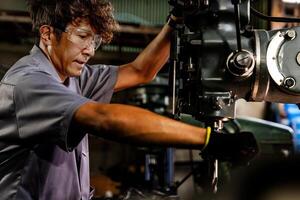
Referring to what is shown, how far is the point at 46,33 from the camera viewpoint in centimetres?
191

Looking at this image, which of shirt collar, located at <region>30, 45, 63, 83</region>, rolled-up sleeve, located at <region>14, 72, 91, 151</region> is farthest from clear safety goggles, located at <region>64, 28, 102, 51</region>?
rolled-up sleeve, located at <region>14, 72, 91, 151</region>

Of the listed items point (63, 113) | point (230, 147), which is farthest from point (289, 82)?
point (63, 113)

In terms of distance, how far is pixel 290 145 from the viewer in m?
4.59

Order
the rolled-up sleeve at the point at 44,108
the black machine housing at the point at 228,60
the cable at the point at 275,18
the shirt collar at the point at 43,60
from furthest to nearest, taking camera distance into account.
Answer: the shirt collar at the point at 43,60 → the cable at the point at 275,18 → the black machine housing at the point at 228,60 → the rolled-up sleeve at the point at 44,108

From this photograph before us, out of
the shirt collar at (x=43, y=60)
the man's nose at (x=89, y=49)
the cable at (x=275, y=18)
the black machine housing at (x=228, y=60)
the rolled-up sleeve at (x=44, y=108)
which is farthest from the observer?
the man's nose at (x=89, y=49)

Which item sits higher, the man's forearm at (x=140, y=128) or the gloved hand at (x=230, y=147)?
the man's forearm at (x=140, y=128)

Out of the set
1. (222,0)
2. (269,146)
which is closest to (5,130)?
(222,0)

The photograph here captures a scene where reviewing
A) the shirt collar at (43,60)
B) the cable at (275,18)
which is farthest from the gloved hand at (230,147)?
the shirt collar at (43,60)

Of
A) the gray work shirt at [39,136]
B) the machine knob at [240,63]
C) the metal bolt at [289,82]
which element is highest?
the machine knob at [240,63]

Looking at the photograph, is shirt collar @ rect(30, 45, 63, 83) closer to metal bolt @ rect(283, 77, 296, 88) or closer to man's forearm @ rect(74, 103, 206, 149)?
man's forearm @ rect(74, 103, 206, 149)

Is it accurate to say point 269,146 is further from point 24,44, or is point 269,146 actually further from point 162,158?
point 24,44

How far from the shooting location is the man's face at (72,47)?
73.2 inches

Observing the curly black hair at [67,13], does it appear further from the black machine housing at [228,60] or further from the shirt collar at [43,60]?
the black machine housing at [228,60]

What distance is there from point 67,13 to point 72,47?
0.52 feet
